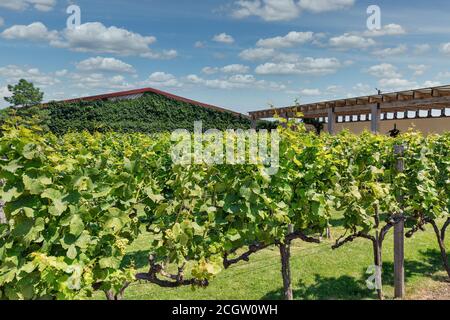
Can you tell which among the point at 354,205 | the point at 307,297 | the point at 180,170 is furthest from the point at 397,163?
the point at 180,170

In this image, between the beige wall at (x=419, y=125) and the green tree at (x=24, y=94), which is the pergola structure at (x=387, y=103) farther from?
the green tree at (x=24, y=94)

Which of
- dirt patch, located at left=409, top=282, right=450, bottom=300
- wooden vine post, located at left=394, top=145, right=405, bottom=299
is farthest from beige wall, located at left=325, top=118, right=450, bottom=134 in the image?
wooden vine post, located at left=394, top=145, right=405, bottom=299

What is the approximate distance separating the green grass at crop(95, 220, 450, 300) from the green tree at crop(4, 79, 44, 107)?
107 feet

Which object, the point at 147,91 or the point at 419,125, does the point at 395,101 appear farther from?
the point at 147,91

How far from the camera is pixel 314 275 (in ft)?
20.8

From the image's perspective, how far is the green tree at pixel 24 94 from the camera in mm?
34719

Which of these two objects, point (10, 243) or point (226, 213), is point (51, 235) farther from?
point (226, 213)

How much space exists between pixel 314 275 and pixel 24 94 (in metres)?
36.2

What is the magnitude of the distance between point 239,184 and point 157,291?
321 centimetres

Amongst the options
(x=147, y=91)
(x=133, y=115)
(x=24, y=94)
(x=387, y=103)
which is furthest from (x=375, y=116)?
(x=24, y=94)

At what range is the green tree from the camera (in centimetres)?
3472

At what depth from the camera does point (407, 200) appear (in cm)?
531

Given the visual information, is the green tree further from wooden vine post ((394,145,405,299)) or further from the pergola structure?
wooden vine post ((394,145,405,299))

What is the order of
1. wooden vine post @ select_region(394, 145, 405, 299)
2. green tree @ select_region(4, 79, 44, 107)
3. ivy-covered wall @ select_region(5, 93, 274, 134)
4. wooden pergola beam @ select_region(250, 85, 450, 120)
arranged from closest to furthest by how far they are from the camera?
wooden vine post @ select_region(394, 145, 405, 299)
wooden pergola beam @ select_region(250, 85, 450, 120)
ivy-covered wall @ select_region(5, 93, 274, 134)
green tree @ select_region(4, 79, 44, 107)
